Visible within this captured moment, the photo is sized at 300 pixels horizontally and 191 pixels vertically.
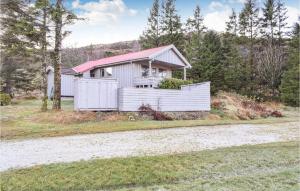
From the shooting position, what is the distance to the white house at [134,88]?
18033 millimetres

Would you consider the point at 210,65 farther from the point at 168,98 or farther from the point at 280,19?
the point at 280,19

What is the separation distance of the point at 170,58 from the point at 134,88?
9.17 metres

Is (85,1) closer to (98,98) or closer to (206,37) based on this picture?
(98,98)

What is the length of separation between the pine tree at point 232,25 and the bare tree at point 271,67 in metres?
6.24

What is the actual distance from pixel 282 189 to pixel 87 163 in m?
4.26

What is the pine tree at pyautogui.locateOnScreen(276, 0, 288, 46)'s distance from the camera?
46969 millimetres

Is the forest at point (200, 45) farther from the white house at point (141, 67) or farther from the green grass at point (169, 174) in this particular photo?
the green grass at point (169, 174)

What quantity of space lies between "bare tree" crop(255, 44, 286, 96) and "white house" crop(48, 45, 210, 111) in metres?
15.3

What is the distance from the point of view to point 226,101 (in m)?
26.8

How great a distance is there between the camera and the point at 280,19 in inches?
1859

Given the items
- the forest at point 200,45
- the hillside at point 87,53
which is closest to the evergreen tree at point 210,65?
the forest at point 200,45

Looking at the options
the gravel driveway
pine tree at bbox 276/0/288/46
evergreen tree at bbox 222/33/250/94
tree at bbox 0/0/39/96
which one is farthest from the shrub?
pine tree at bbox 276/0/288/46

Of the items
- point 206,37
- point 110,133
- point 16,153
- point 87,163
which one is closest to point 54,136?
point 110,133

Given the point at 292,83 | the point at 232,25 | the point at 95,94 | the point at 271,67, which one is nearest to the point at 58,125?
the point at 95,94
